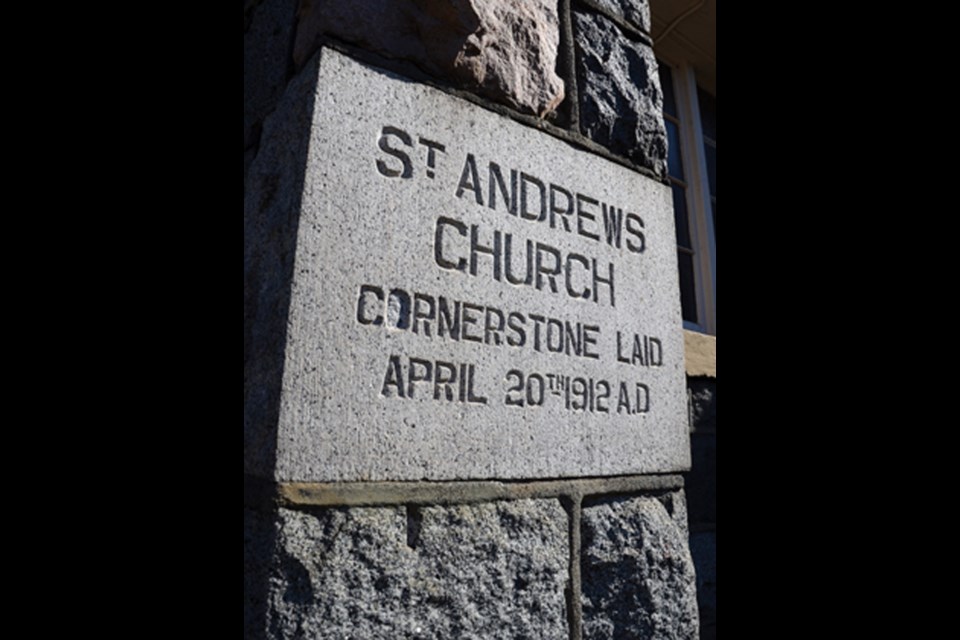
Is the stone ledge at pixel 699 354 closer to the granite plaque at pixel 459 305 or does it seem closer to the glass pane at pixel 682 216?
the glass pane at pixel 682 216

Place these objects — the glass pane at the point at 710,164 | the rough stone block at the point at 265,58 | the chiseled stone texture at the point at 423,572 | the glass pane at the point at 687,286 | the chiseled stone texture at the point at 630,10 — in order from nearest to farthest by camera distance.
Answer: the chiseled stone texture at the point at 423,572
the rough stone block at the point at 265,58
the chiseled stone texture at the point at 630,10
the glass pane at the point at 687,286
the glass pane at the point at 710,164

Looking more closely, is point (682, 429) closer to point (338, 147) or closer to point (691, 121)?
point (338, 147)

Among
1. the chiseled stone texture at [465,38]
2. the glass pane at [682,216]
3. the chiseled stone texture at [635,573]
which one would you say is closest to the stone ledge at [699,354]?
the glass pane at [682,216]

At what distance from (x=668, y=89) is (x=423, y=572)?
250 cm

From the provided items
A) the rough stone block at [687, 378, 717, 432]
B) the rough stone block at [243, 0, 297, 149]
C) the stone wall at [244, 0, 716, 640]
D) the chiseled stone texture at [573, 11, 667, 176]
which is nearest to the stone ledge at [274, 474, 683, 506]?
the stone wall at [244, 0, 716, 640]

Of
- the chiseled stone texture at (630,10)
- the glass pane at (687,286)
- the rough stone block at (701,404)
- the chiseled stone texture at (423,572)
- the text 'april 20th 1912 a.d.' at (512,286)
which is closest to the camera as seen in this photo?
the chiseled stone texture at (423,572)

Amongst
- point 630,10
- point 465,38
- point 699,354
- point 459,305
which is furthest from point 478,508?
point 699,354

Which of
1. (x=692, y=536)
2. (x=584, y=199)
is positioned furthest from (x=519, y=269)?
(x=692, y=536)

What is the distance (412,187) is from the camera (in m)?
1.08

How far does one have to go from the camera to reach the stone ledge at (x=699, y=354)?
7.28 ft

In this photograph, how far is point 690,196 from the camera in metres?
2.71

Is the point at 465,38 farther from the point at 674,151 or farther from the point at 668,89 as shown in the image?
the point at 668,89

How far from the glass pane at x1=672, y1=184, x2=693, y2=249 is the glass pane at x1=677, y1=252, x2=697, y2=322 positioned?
7cm

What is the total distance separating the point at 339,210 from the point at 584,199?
1.95 ft
